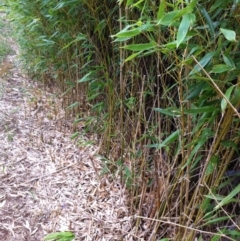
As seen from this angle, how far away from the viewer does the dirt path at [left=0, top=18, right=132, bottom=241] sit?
1.75 meters

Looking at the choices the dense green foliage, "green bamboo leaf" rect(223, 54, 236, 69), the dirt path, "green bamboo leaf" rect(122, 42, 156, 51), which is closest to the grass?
the dense green foliage

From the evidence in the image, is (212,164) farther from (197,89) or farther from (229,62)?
(229,62)

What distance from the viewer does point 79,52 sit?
2350mm

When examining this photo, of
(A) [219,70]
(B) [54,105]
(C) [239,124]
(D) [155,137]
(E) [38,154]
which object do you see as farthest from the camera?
(B) [54,105]

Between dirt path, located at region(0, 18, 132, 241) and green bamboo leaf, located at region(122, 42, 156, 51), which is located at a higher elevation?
green bamboo leaf, located at region(122, 42, 156, 51)

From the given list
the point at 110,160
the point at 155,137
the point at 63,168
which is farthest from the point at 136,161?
the point at 63,168

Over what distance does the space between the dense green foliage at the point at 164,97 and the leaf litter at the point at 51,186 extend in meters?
0.15

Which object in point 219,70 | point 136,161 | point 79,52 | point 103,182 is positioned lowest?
point 103,182

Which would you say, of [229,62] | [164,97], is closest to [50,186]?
[164,97]

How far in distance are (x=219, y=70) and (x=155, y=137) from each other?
0.80 metres

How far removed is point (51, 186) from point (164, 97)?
108 cm

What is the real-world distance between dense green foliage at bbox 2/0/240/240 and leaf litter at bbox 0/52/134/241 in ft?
0.49

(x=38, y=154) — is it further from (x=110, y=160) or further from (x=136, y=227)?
(x=136, y=227)

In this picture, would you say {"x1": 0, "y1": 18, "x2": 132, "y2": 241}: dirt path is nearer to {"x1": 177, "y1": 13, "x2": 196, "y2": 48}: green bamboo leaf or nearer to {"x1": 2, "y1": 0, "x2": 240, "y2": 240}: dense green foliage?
{"x1": 2, "y1": 0, "x2": 240, "y2": 240}: dense green foliage
